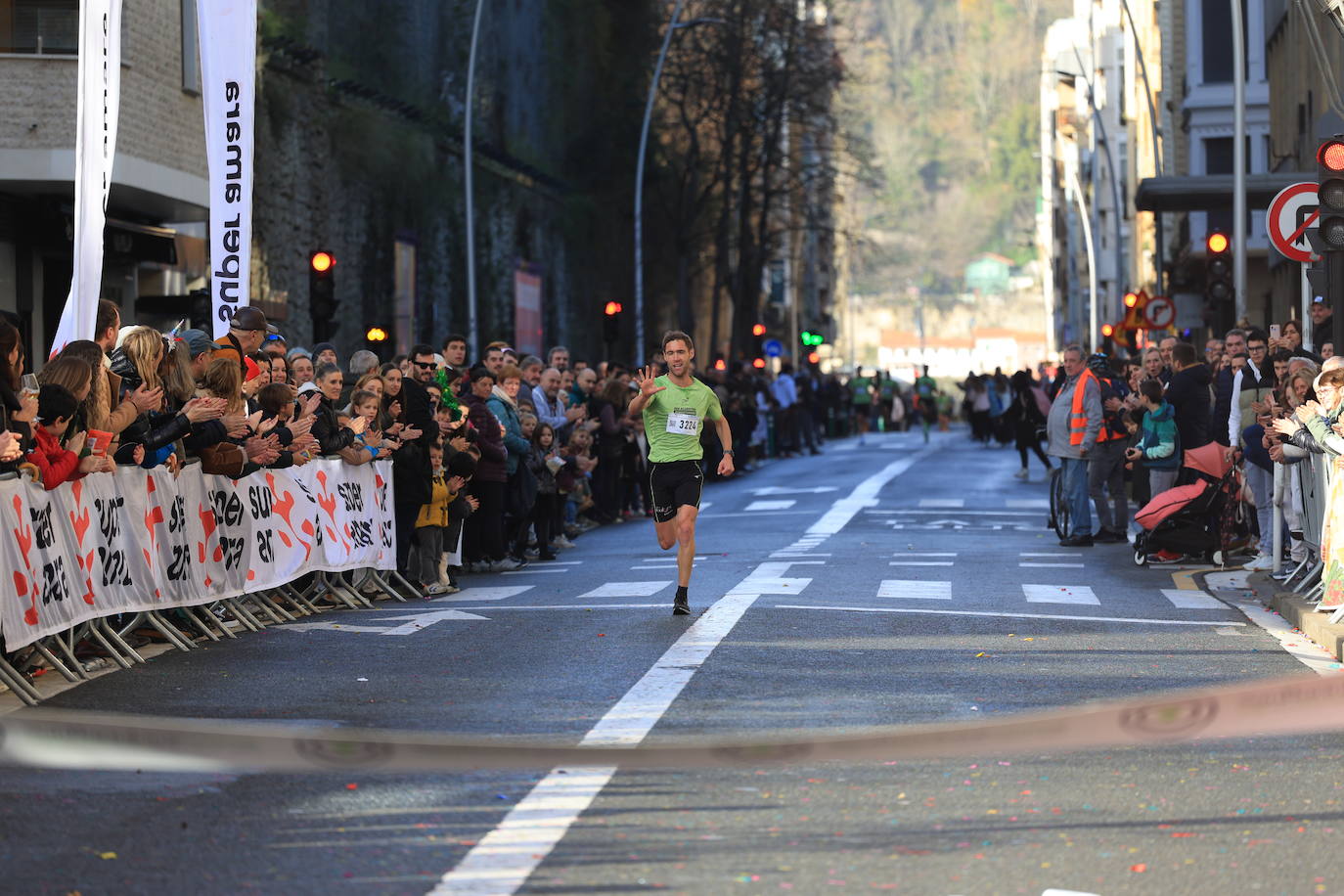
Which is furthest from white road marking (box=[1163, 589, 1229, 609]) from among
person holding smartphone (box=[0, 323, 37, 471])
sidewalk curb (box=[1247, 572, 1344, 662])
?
person holding smartphone (box=[0, 323, 37, 471])

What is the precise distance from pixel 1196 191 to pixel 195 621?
2162cm

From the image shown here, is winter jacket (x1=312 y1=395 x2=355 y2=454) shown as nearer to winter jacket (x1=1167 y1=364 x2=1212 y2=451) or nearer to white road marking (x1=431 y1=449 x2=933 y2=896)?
white road marking (x1=431 y1=449 x2=933 y2=896)

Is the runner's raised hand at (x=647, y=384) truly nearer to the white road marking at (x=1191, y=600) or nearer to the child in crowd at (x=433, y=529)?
the child in crowd at (x=433, y=529)

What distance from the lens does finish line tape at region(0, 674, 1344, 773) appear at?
8555mm

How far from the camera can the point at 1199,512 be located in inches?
759

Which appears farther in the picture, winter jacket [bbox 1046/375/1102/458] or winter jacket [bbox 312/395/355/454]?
winter jacket [bbox 1046/375/1102/458]

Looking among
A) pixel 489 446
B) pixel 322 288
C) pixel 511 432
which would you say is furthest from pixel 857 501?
pixel 489 446

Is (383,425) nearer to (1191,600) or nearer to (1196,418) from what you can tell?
(1191,600)

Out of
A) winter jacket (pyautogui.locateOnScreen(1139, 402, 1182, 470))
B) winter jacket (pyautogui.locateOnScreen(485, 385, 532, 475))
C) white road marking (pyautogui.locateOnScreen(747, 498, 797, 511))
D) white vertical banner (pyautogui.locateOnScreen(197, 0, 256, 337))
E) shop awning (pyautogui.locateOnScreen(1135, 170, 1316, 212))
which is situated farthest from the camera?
shop awning (pyautogui.locateOnScreen(1135, 170, 1316, 212))

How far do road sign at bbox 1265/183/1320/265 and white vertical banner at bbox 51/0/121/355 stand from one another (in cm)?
972

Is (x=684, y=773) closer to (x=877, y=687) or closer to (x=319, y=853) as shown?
(x=319, y=853)

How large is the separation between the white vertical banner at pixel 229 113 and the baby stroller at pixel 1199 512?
779 centimetres

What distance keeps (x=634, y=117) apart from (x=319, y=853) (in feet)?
168

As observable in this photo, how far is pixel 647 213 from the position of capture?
59.8 meters
